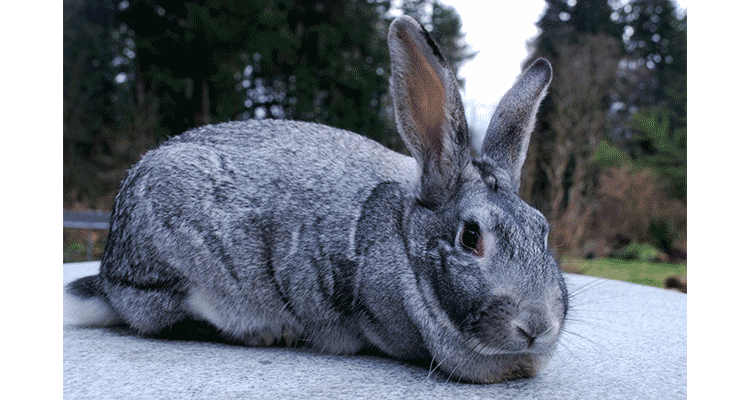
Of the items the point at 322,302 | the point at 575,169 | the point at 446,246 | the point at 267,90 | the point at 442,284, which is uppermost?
the point at 267,90

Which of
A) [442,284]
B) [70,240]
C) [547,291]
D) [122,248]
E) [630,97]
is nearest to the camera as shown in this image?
[547,291]

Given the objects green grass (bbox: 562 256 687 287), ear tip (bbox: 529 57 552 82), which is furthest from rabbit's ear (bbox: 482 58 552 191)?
green grass (bbox: 562 256 687 287)

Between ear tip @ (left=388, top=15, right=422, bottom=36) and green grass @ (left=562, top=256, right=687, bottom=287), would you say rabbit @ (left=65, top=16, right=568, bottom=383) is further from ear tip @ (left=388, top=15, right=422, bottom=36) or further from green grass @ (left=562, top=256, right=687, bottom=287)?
green grass @ (left=562, top=256, right=687, bottom=287)

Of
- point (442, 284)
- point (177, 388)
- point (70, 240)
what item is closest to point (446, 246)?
point (442, 284)

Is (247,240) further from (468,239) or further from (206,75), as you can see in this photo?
(206,75)

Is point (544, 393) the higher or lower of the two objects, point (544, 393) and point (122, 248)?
the lower

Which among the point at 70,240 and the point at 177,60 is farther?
the point at 177,60

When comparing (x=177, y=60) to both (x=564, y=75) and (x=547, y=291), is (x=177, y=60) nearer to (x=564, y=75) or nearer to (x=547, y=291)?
(x=564, y=75)

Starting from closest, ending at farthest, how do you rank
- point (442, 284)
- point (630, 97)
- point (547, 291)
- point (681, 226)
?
point (547, 291) < point (442, 284) < point (681, 226) < point (630, 97)
